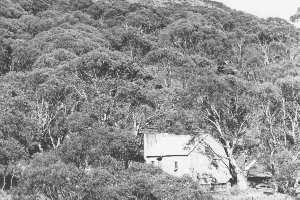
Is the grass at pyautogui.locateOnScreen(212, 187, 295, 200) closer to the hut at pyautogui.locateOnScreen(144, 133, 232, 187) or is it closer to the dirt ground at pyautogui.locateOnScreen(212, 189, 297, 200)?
the dirt ground at pyautogui.locateOnScreen(212, 189, 297, 200)

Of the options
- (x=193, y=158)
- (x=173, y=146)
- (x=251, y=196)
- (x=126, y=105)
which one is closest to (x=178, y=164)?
(x=193, y=158)

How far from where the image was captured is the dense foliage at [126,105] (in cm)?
2139

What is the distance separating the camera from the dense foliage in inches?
842

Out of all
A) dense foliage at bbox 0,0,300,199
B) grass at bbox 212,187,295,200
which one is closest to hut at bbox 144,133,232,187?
dense foliage at bbox 0,0,300,199

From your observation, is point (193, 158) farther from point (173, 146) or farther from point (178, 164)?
point (173, 146)

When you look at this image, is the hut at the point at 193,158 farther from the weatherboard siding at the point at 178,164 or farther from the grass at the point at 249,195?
the grass at the point at 249,195

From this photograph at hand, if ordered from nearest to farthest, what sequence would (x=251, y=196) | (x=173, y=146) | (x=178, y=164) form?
(x=251, y=196) → (x=178, y=164) → (x=173, y=146)

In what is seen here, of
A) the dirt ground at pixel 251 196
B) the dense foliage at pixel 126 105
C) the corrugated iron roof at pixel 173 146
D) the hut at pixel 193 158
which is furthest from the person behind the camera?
the corrugated iron roof at pixel 173 146

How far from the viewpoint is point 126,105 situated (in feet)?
142

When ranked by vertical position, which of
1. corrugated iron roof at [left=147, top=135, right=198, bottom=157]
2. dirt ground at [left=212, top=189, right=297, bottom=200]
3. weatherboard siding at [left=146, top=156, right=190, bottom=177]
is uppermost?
corrugated iron roof at [left=147, top=135, right=198, bottom=157]

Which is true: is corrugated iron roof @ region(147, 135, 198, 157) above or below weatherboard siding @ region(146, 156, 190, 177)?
above

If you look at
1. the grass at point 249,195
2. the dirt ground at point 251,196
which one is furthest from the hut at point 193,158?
the dirt ground at point 251,196

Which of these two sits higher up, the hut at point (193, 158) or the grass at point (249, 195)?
the hut at point (193, 158)

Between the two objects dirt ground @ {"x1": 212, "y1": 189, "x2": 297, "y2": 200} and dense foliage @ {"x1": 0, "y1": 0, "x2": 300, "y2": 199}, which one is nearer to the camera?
dense foliage @ {"x1": 0, "y1": 0, "x2": 300, "y2": 199}
